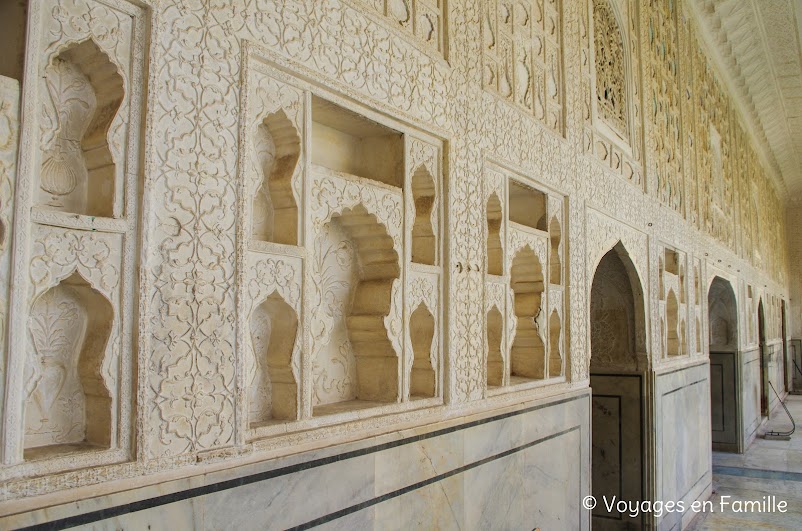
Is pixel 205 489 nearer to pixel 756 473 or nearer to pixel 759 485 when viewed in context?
pixel 759 485

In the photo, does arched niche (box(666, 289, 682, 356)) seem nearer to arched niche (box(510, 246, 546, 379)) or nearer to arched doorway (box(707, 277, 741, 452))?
arched niche (box(510, 246, 546, 379))

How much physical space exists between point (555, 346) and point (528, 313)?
32 centimetres

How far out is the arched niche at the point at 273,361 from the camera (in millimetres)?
1653

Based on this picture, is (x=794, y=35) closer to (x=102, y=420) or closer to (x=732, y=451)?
(x=732, y=451)

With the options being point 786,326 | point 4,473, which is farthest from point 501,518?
point 786,326

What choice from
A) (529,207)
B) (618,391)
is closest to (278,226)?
(529,207)

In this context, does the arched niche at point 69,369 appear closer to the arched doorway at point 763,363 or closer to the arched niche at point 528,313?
the arched niche at point 528,313

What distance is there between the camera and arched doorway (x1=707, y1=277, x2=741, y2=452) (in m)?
8.50

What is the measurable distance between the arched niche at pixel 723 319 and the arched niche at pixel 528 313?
614cm

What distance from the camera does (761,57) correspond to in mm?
7859

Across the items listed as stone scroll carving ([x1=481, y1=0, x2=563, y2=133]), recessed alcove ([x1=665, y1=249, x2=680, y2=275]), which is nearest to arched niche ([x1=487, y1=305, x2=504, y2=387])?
stone scroll carving ([x1=481, y1=0, x2=563, y2=133])

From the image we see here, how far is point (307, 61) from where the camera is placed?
1713 millimetres

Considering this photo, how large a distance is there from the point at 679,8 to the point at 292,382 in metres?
5.65

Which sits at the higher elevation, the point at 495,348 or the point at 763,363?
the point at 495,348
